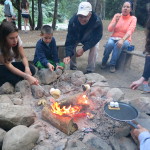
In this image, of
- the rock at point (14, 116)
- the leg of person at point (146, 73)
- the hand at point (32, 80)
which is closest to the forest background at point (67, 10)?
the leg of person at point (146, 73)

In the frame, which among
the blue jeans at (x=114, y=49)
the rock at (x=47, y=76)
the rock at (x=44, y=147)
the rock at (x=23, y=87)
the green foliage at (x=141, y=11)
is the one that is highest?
the green foliage at (x=141, y=11)

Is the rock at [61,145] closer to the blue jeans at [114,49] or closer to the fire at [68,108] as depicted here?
the fire at [68,108]

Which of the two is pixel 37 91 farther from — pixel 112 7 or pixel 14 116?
pixel 112 7

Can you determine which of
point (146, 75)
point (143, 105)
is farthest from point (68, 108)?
point (146, 75)

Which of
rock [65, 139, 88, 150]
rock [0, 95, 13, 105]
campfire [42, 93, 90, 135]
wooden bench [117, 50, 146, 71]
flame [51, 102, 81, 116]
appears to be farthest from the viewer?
wooden bench [117, 50, 146, 71]

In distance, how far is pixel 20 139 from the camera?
1.84 meters

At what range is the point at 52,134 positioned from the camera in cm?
214

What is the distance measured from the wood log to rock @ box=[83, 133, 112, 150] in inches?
7.0

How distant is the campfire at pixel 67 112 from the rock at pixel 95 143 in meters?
0.19

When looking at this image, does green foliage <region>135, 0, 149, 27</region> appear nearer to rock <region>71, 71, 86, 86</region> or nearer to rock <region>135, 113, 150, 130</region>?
rock <region>71, 71, 86, 86</region>

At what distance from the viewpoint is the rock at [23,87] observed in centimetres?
283

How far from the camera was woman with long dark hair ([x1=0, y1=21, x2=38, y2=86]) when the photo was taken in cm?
276

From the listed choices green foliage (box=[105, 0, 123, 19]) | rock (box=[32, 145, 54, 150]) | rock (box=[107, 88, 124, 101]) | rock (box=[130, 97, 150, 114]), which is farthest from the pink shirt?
green foliage (box=[105, 0, 123, 19])

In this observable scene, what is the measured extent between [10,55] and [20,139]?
155 centimetres
